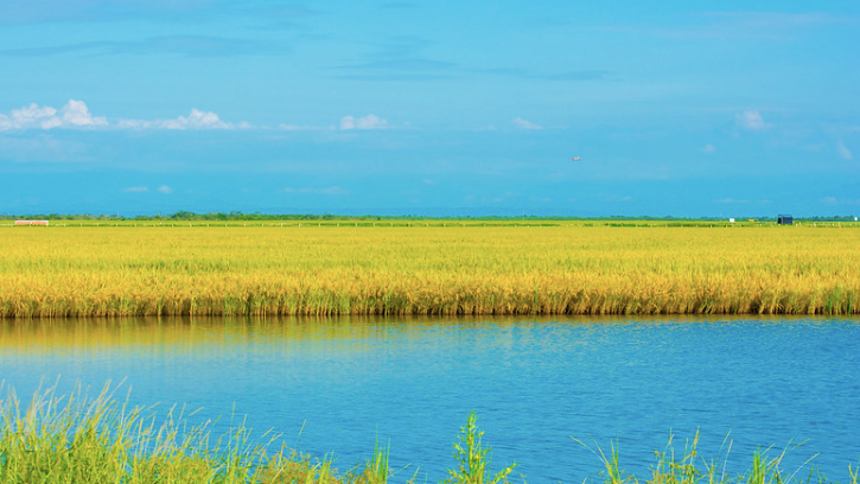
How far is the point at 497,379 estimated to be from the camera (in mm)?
14547

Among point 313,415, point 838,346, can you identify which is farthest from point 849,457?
point 838,346

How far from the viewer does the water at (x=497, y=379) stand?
1072cm

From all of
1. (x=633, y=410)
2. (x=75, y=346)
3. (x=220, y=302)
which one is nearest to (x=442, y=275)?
(x=220, y=302)

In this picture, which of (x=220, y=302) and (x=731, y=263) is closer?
(x=220, y=302)

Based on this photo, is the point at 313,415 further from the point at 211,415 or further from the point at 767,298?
the point at 767,298

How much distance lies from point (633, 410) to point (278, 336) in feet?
27.6

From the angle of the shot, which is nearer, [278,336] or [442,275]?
[278,336]

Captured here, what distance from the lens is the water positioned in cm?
1072

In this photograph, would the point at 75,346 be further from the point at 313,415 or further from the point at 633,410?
the point at 633,410

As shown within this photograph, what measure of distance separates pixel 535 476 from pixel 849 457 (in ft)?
9.90

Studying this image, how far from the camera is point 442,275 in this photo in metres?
25.4

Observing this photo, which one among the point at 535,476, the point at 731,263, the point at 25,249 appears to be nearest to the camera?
the point at 535,476

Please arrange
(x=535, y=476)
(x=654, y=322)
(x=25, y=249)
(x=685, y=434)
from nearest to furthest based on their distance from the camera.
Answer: (x=535, y=476), (x=685, y=434), (x=654, y=322), (x=25, y=249)

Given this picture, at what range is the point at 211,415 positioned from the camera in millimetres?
11883
